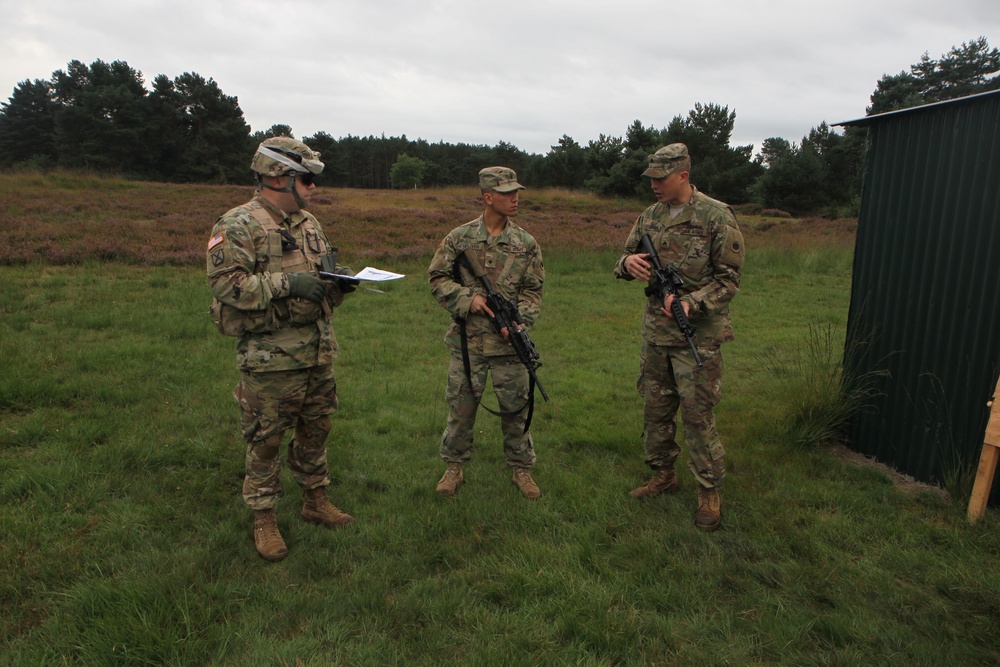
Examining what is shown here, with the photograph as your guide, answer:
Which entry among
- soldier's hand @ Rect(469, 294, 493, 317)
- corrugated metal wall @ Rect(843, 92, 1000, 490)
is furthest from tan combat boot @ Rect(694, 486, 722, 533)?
soldier's hand @ Rect(469, 294, 493, 317)

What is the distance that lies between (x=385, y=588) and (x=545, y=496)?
4.66 feet

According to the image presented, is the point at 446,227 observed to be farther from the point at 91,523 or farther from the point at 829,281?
the point at 91,523

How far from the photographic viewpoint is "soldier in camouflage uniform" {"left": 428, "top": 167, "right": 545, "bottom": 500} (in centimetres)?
418

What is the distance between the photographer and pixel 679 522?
3896 mm

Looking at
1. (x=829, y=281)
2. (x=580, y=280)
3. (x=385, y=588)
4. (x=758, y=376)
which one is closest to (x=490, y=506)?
(x=385, y=588)

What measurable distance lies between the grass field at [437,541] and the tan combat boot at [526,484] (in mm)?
78

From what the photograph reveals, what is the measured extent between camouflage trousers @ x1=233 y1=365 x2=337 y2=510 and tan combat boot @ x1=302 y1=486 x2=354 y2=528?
8 cm

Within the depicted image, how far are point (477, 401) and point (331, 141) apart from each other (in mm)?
51902

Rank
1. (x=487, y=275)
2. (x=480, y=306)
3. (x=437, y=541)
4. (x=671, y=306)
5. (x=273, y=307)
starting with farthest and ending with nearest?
(x=487, y=275) → (x=480, y=306) → (x=671, y=306) → (x=437, y=541) → (x=273, y=307)

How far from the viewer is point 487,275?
166 inches

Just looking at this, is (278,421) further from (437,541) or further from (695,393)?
(695,393)

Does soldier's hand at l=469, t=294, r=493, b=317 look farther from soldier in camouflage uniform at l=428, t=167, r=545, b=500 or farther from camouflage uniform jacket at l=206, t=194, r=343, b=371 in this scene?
camouflage uniform jacket at l=206, t=194, r=343, b=371

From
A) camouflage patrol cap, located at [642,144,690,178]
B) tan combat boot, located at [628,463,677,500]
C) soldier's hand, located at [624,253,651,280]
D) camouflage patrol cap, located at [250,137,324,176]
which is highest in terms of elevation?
camouflage patrol cap, located at [642,144,690,178]

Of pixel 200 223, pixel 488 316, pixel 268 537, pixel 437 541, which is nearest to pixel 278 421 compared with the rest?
pixel 268 537
